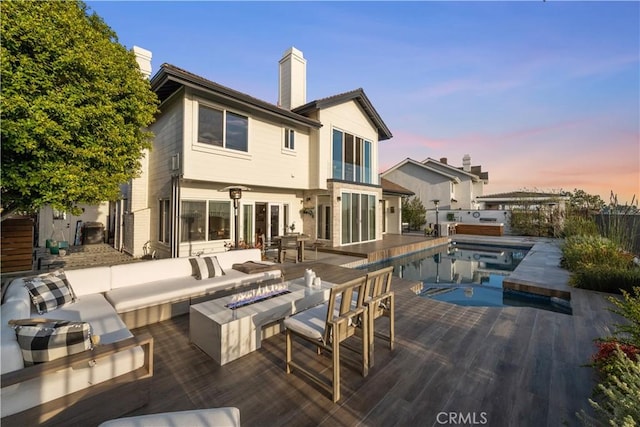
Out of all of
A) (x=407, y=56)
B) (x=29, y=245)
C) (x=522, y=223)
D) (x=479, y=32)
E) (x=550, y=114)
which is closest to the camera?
(x=29, y=245)

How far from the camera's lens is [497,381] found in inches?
108

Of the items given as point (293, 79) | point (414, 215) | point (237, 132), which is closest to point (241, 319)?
point (237, 132)

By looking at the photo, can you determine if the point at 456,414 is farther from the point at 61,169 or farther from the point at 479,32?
the point at 479,32

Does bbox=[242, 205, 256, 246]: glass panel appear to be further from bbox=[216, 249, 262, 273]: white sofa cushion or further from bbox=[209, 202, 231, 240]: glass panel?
bbox=[216, 249, 262, 273]: white sofa cushion

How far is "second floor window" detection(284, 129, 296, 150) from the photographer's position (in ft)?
34.6

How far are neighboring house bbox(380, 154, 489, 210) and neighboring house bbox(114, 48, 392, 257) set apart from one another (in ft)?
41.7

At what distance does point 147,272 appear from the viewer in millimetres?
4883

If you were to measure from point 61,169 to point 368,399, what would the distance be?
5.49m

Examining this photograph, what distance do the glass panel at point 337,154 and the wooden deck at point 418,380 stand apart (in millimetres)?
8567

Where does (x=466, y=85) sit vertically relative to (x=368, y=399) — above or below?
above

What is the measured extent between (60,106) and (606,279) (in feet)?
36.5

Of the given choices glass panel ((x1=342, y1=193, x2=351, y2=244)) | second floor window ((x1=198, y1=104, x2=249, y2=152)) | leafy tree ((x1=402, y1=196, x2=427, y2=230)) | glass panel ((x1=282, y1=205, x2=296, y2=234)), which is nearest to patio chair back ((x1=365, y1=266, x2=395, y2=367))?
second floor window ((x1=198, y1=104, x2=249, y2=152))

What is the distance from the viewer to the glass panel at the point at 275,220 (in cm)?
1143

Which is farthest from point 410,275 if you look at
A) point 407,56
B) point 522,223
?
point 522,223
